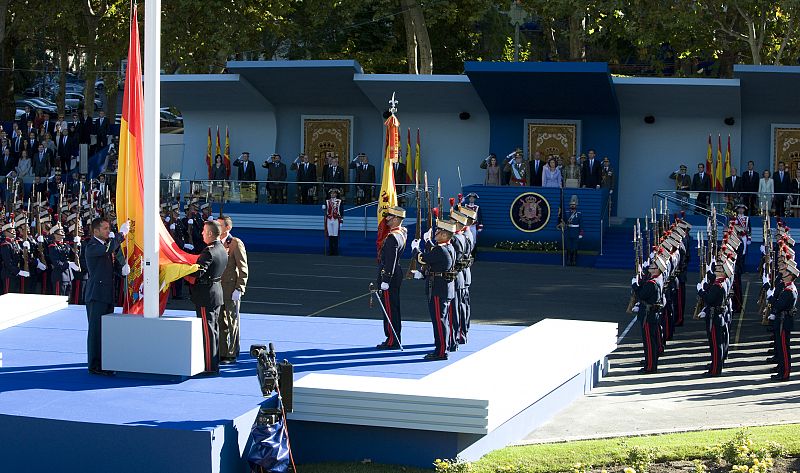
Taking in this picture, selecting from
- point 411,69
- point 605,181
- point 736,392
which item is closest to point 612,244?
point 605,181

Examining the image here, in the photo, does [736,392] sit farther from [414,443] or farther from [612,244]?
[612,244]

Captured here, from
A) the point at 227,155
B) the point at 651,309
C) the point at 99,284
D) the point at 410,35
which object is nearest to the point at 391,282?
the point at 99,284

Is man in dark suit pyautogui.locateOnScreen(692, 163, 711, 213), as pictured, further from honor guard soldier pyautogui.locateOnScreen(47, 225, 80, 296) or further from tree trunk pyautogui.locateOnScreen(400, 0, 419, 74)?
honor guard soldier pyautogui.locateOnScreen(47, 225, 80, 296)

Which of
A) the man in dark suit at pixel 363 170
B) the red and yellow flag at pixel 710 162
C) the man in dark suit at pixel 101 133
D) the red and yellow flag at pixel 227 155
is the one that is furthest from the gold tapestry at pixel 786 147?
the man in dark suit at pixel 101 133

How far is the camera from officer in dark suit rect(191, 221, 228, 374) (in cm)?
1258

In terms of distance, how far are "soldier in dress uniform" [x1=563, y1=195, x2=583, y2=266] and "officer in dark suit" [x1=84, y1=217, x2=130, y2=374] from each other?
16.5 meters

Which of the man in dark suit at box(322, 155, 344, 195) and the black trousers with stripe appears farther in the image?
the man in dark suit at box(322, 155, 344, 195)

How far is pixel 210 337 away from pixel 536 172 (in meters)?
19.6

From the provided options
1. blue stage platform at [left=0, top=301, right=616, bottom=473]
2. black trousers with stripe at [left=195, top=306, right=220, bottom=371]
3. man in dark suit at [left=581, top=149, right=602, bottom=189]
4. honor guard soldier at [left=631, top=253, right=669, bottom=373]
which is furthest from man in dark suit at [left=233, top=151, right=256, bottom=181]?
black trousers with stripe at [left=195, top=306, right=220, bottom=371]

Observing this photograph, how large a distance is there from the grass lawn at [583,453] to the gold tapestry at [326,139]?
2476 cm

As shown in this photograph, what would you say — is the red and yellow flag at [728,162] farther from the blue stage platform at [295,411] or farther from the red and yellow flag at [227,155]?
the blue stage platform at [295,411]

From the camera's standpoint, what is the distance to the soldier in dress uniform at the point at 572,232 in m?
28.1

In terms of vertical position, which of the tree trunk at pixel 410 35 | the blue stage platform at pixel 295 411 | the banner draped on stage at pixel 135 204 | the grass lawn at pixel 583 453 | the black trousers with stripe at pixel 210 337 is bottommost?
the grass lawn at pixel 583 453

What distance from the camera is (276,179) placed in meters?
33.7
